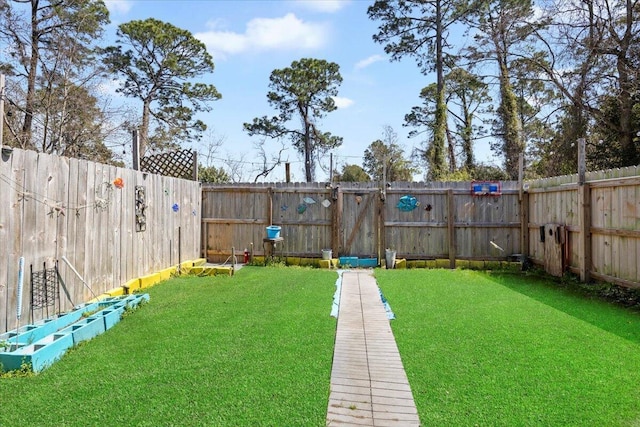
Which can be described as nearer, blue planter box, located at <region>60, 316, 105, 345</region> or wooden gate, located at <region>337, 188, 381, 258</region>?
blue planter box, located at <region>60, 316, 105, 345</region>

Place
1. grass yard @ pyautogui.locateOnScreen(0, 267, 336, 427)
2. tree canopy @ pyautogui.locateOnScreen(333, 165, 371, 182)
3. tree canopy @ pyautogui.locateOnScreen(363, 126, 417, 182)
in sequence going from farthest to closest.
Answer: tree canopy @ pyautogui.locateOnScreen(333, 165, 371, 182) < tree canopy @ pyautogui.locateOnScreen(363, 126, 417, 182) < grass yard @ pyautogui.locateOnScreen(0, 267, 336, 427)

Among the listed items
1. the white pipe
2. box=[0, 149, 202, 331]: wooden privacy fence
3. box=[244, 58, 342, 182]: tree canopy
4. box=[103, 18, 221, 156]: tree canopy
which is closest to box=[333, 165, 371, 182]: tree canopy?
box=[244, 58, 342, 182]: tree canopy

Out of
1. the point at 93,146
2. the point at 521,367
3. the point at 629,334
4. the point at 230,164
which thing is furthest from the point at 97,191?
the point at 230,164

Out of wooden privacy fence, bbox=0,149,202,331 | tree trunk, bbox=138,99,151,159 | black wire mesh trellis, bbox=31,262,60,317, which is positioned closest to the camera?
wooden privacy fence, bbox=0,149,202,331

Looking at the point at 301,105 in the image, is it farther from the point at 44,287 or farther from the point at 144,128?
the point at 44,287

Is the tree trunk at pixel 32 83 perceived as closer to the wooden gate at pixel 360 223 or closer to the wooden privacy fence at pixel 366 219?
the wooden privacy fence at pixel 366 219

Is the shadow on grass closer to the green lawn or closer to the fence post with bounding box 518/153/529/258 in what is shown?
the green lawn

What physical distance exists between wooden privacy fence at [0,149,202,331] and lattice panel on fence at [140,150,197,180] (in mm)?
917

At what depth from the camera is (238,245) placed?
857 centimetres

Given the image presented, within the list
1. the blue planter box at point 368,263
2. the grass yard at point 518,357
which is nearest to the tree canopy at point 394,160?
the blue planter box at point 368,263

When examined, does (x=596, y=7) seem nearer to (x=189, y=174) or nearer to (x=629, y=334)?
(x=629, y=334)

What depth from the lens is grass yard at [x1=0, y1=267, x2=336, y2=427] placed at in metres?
2.25

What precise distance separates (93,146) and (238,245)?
6.49m

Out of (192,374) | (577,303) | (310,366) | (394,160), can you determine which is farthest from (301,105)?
(192,374)
